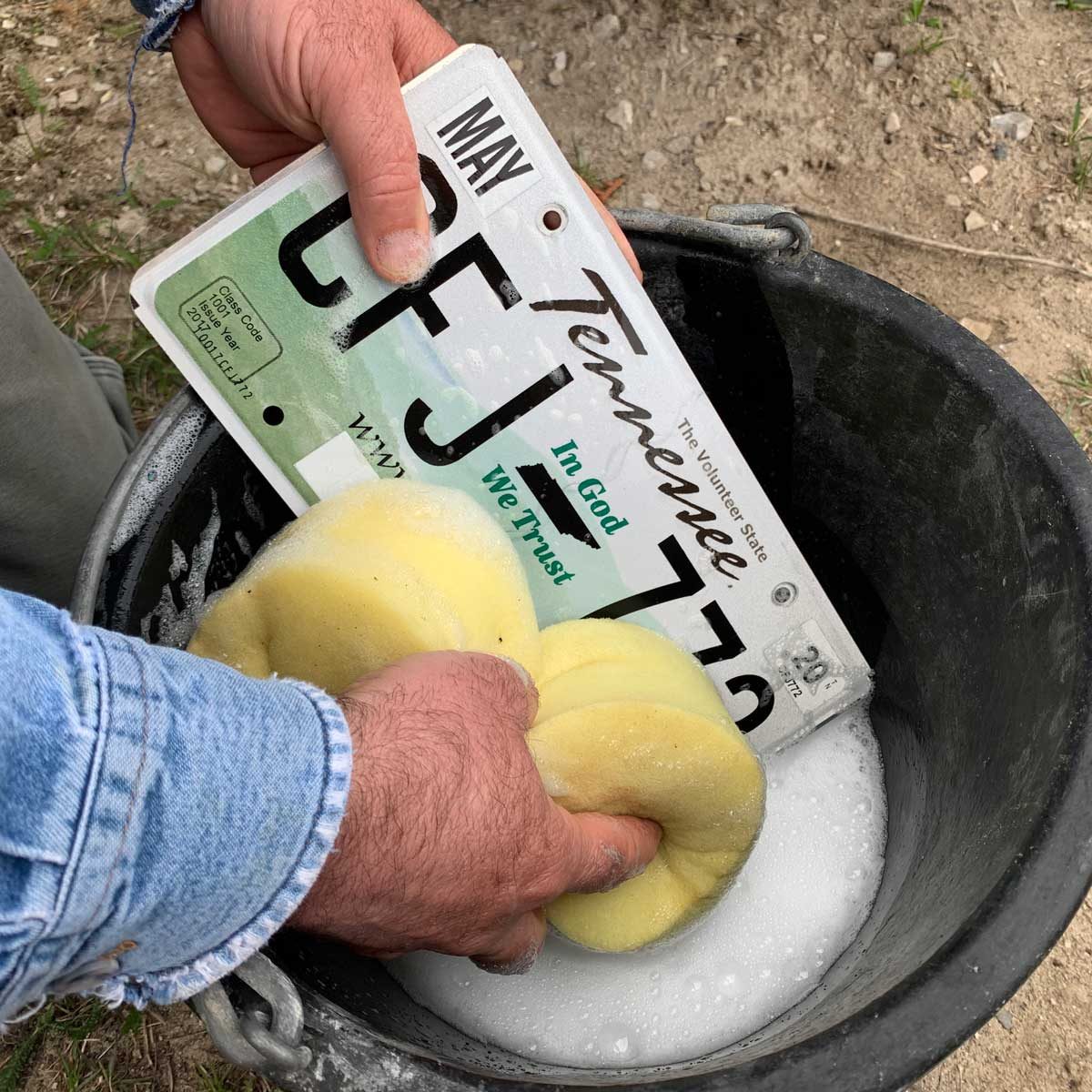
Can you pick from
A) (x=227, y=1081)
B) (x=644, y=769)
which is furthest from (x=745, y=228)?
(x=227, y=1081)

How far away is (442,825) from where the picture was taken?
0.61m

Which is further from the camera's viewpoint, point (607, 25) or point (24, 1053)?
point (607, 25)

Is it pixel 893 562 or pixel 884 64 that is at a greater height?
pixel 884 64

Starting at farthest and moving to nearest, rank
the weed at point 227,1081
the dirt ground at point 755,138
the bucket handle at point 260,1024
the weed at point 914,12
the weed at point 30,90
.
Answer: the weed at point 30,90
the weed at point 914,12
the dirt ground at point 755,138
the weed at point 227,1081
the bucket handle at point 260,1024

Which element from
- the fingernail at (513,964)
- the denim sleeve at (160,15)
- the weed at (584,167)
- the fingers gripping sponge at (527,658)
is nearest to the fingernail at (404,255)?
the fingers gripping sponge at (527,658)

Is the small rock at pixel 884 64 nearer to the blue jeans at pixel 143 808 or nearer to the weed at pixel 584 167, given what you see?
the weed at pixel 584 167

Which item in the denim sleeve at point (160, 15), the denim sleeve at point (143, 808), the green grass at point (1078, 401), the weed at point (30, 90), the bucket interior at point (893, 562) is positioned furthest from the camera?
the weed at point (30, 90)

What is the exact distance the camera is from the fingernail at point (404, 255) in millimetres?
845

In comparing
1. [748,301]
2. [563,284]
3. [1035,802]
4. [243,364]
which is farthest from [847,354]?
[243,364]

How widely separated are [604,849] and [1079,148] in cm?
133

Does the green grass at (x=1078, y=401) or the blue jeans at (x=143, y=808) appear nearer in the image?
the blue jeans at (x=143, y=808)

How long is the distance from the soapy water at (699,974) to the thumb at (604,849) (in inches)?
5.3

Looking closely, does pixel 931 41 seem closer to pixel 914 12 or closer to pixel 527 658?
pixel 914 12

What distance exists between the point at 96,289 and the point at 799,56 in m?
1.19
